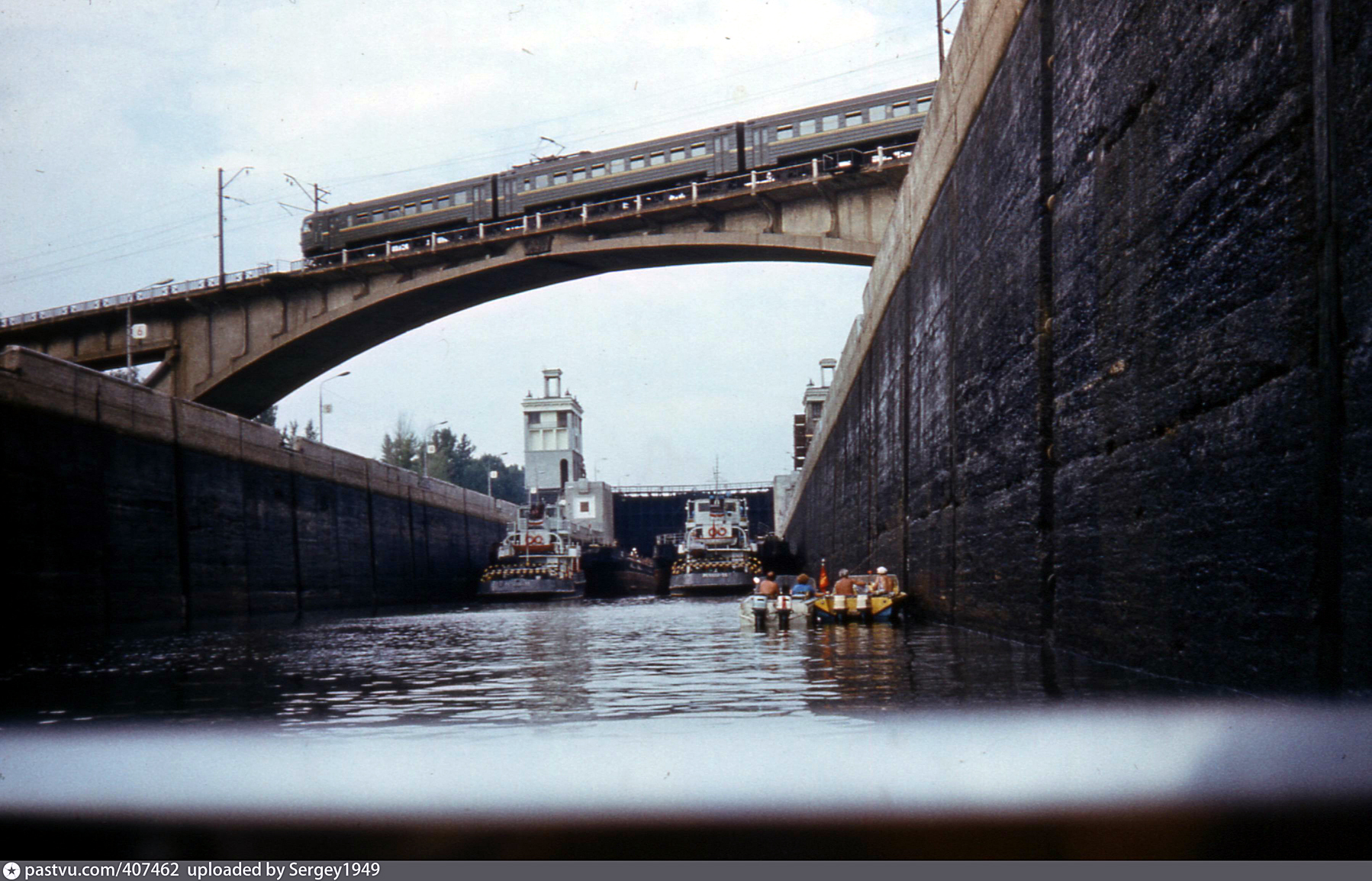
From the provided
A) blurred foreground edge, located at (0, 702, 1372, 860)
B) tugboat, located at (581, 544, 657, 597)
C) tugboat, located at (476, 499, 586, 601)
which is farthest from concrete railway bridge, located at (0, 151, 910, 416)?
blurred foreground edge, located at (0, 702, 1372, 860)

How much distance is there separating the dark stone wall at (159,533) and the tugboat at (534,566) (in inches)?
263

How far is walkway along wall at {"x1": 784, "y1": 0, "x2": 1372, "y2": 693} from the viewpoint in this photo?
19.2 ft

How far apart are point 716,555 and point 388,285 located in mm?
18610

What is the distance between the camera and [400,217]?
4900 centimetres

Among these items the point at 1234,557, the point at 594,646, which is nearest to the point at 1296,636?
the point at 1234,557

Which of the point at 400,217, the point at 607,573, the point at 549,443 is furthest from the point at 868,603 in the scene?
the point at 549,443

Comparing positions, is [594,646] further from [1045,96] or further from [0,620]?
[0,620]

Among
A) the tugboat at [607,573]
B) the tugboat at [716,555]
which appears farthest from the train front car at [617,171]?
the tugboat at [607,573]

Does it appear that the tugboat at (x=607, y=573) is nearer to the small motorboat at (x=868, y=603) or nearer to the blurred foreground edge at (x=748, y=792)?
the small motorboat at (x=868, y=603)

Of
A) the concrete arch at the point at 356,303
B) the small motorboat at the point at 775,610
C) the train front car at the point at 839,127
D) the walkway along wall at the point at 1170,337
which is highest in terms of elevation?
the train front car at the point at 839,127

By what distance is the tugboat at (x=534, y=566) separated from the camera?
160 ft

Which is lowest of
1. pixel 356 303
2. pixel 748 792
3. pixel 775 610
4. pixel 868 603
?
pixel 775 610

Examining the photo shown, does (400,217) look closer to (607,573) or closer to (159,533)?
(607,573)

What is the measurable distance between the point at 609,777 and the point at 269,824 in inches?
61.1
